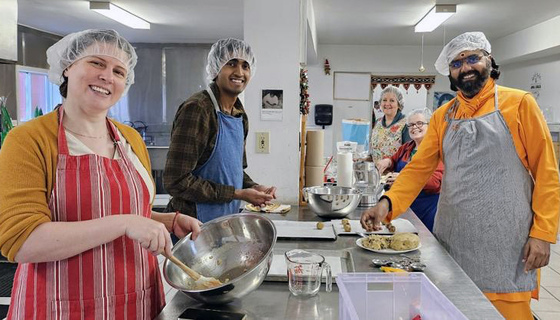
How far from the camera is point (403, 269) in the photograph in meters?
1.54

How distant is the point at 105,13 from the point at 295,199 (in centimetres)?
393

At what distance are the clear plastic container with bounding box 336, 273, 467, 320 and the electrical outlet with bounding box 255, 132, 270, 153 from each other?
5.50 feet

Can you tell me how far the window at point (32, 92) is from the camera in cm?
659

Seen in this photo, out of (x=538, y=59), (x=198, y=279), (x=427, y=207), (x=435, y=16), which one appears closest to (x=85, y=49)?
(x=198, y=279)

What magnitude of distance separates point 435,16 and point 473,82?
3.80 m

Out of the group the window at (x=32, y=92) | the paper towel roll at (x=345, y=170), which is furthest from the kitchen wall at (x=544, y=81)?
the window at (x=32, y=92)

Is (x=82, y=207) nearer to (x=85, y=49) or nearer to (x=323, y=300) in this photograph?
(x=85, y=49)

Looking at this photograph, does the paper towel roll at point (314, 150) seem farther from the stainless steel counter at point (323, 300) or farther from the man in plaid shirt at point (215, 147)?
the stainless steel counter at point (323, 300)

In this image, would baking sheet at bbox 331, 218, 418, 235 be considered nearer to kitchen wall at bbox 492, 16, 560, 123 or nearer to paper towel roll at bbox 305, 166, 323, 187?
→ paper towel roll at bbox 305, 166, 323, 187

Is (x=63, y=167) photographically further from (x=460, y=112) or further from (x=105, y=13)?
(x=105, y=13)

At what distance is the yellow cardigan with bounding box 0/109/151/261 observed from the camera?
1.04m

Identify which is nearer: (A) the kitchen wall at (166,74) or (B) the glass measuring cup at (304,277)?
(B) the glass measuring cup at (304,277)

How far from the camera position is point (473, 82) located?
2.00 m

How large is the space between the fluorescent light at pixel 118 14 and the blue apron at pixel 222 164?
361 cm
